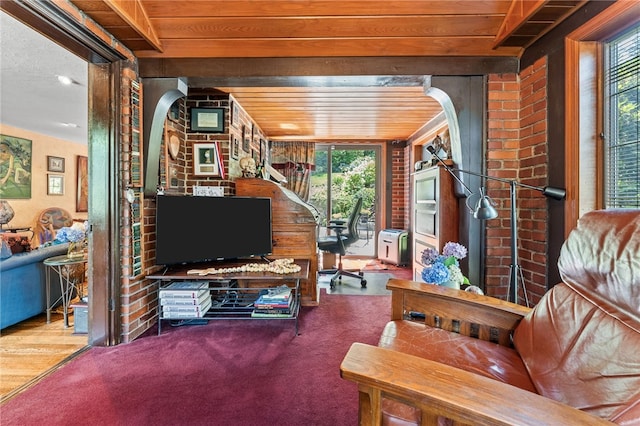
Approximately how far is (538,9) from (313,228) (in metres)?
2.16

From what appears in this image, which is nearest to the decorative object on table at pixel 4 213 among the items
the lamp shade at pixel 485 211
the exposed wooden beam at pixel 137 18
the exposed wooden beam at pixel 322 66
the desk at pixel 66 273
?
the desk at pixel 66 273

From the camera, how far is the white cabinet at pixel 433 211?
2.41 m

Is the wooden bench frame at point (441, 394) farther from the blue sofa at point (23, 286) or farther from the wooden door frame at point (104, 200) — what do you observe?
the blue sofa at point (23, 286)

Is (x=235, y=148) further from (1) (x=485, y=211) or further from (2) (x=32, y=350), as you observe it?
(1) (x=485, y=211)

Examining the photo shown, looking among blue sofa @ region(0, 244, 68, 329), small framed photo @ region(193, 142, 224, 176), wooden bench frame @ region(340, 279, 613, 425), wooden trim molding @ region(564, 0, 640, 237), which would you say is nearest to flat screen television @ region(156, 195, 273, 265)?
Result: small framed photo @ region(193, 142, 224, 176)

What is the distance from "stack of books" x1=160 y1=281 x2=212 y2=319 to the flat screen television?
0.68 feet

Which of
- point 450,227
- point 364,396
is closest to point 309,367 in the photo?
point 364,396

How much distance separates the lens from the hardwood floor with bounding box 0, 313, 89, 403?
5.66 feet

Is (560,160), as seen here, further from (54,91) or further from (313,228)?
(54,91)

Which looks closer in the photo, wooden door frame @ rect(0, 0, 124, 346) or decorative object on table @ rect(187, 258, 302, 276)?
wooden door frame @ rect(0, 0, 124, 346)

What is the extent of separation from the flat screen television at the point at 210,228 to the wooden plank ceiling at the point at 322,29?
3.07 ft

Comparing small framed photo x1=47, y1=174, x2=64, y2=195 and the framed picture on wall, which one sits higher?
the framed picture on wall

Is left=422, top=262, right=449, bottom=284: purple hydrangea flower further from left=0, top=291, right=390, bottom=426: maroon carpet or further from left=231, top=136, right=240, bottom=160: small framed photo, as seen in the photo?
left=231, top=136, right=240, bottom=160: small framed photo

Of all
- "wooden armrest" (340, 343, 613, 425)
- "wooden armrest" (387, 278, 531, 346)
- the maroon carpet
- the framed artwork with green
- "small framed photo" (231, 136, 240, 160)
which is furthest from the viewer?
the framed artwork with green
